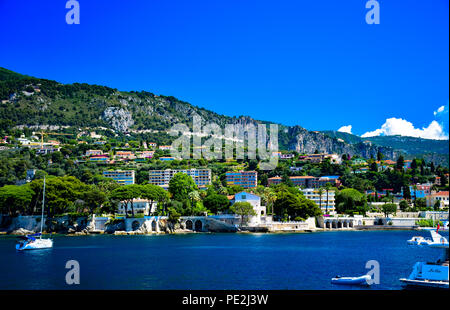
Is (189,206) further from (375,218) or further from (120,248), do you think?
(375,218)

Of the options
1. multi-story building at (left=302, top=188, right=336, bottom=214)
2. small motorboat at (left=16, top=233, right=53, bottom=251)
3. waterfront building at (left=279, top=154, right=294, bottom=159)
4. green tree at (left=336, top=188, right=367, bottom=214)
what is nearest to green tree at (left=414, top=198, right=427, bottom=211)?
green tree at (left=336, top=188, right=367, bottom=214)

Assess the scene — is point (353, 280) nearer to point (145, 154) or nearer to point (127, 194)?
point (127, 194)

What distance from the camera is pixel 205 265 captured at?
36.7 m

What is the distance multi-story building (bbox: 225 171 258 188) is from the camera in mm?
118975

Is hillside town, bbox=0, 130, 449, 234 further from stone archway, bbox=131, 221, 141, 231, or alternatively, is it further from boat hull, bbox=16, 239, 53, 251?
boat hull, bbox=16, 239, 53, 251

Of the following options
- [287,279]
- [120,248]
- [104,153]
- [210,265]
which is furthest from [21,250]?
[104,153]

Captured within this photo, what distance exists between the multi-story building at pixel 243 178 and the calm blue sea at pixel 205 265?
65748 mm

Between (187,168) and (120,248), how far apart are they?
7985cm

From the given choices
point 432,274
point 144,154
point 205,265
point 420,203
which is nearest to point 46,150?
point 144,154

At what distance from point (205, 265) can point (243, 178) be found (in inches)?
3293

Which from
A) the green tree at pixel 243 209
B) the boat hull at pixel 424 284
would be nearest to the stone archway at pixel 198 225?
the green tree at pixel 243 209

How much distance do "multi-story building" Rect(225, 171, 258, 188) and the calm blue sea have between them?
65.7 meters

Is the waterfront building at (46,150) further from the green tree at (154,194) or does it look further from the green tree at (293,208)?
the green tree at (293,208)
